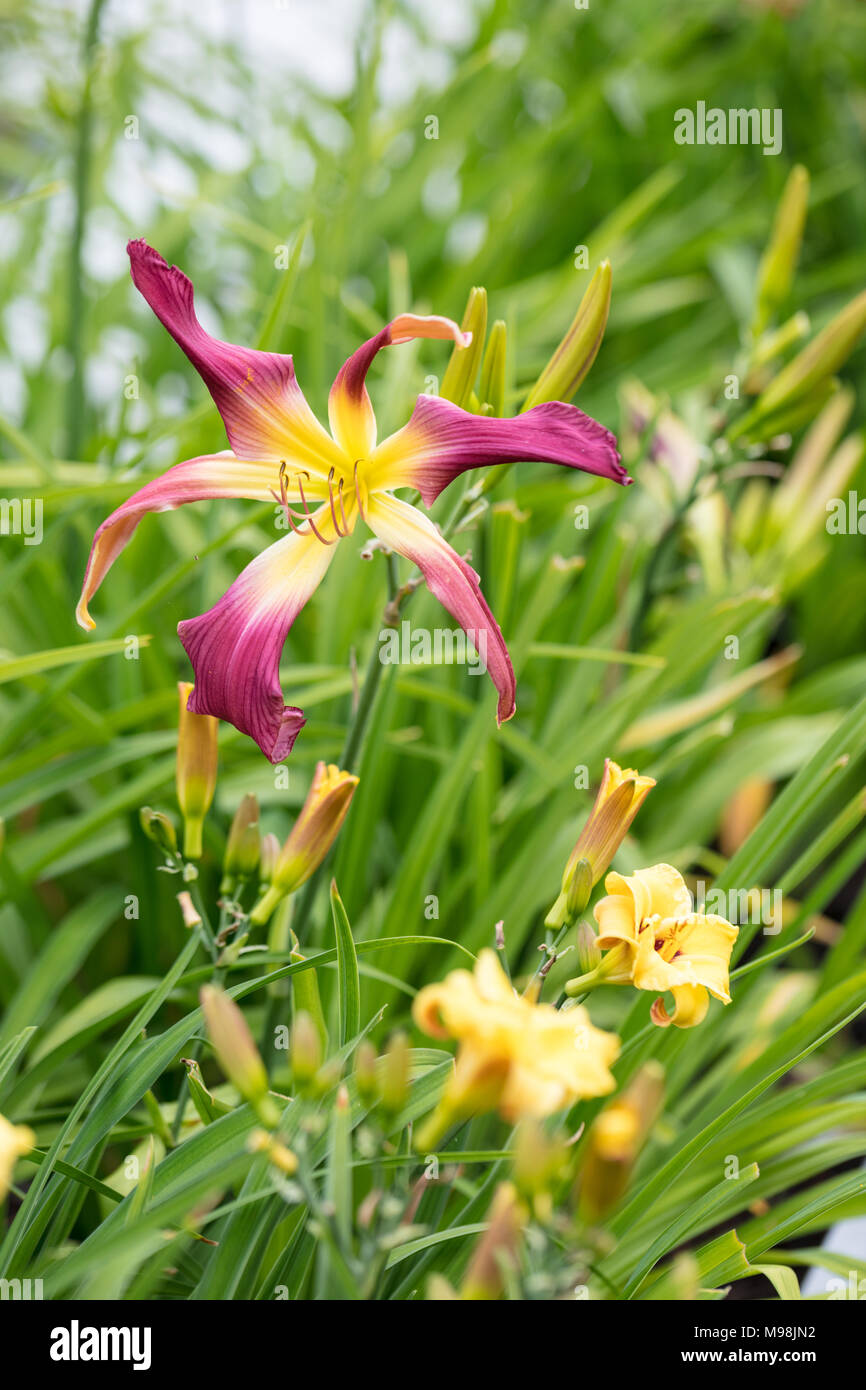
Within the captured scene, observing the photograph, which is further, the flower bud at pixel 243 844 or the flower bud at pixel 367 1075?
the flower bud at pixel 243 844

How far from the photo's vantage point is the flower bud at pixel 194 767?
560 millimetres

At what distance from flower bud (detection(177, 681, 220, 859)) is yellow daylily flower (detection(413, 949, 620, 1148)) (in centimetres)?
26

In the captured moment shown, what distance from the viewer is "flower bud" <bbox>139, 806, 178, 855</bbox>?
55cm

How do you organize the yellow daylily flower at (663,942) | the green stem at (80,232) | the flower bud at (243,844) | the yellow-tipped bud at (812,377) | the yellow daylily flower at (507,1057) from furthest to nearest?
the green stem at (80,232), the yellow-tipped bud at (812,377), the flower bud at (243,844), the yellow daylily flower at (663,942), the yellow daylily flower at (507,1057)

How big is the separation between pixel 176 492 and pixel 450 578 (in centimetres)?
14

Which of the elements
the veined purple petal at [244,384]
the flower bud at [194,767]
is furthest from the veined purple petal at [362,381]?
the flower bud at [194,767]

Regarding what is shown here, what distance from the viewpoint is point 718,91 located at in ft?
6.53

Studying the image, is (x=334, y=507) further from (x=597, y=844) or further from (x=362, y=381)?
(x=597, y=844)

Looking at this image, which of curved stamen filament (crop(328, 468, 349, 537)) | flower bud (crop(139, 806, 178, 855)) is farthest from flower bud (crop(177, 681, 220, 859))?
curved stamen filament (crop(328, 468, 349, 537))

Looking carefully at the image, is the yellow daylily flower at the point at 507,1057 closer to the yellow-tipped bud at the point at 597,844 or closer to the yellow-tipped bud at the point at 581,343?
the yellow-tipped bud at the point at 597,844

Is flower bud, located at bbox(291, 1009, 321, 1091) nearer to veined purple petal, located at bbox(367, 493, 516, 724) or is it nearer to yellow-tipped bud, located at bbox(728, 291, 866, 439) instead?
veined purple petal, located at bbox(367, 493, 516, 724)

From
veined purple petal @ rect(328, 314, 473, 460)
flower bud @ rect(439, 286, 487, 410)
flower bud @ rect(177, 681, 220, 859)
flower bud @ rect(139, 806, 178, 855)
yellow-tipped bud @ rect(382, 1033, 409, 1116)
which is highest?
flower bud @ rect(439, 286, 487, 410)

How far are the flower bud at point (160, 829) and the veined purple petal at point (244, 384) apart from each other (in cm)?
20

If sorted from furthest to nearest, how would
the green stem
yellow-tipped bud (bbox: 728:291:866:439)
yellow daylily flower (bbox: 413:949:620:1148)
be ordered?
the green stem
yellow-tipped bud (bbox: 728:291:866:439)
yellow daylily flower (bbox: 413:949:620:1148)
